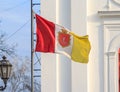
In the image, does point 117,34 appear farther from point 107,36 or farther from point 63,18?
point 63,18

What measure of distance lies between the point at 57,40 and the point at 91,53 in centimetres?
198

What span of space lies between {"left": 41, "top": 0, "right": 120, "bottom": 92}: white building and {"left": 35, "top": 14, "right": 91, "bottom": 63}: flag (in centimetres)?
167

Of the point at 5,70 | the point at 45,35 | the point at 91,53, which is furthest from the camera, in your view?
the point at 91,53

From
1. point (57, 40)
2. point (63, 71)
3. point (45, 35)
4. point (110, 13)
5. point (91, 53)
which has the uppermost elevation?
point (110, 13)

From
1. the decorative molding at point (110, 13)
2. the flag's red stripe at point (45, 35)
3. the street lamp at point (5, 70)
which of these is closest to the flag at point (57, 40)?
the flag's red stripe at point (45, 35)

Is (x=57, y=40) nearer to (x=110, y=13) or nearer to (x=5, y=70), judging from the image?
(x=5, y=70)

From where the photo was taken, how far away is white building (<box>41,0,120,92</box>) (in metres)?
17.7

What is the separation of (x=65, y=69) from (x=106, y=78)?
1290 millimetres

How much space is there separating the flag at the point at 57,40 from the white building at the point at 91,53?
167 centimetres

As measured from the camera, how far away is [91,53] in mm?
17812

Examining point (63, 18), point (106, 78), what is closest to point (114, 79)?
point (106, 78)

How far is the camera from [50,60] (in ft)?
58.4

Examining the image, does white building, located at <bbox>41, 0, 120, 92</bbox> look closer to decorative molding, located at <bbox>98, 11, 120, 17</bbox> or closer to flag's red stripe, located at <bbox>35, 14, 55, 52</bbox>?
decorative molding, located at <bbox>98, 11, 120, 17</bbox>

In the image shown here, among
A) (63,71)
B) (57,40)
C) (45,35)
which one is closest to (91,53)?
(63,71)
